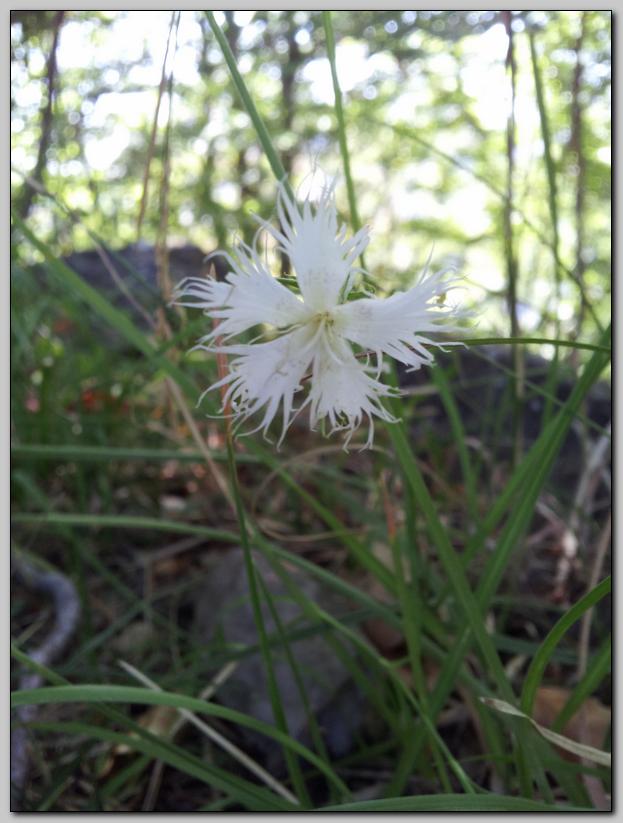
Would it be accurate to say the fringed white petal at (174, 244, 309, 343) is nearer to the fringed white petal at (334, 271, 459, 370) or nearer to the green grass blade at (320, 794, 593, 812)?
the fringed white petal at (334, 271, 459, 370)

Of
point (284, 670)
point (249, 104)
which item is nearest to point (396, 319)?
point (249, 104)

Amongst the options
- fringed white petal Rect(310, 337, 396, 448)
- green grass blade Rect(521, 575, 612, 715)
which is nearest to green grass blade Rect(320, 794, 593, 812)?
green grass blade Rect(521, 575, 612, 715)

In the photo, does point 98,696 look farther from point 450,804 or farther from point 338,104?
point 338,104

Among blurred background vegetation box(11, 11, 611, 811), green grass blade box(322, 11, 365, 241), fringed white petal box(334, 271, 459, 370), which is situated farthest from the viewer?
blurred background vegetation box(11, 11, 611, 811)

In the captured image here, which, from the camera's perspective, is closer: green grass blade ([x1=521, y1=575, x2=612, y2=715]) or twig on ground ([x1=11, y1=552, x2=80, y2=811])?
green grass blade ([x1=521, y1=575, x2=612, y2=715])

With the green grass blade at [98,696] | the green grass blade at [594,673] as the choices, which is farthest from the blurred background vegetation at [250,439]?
the green grass blade at [98,696]

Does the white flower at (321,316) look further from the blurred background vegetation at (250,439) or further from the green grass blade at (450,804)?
the green grass blade at (450,804)
